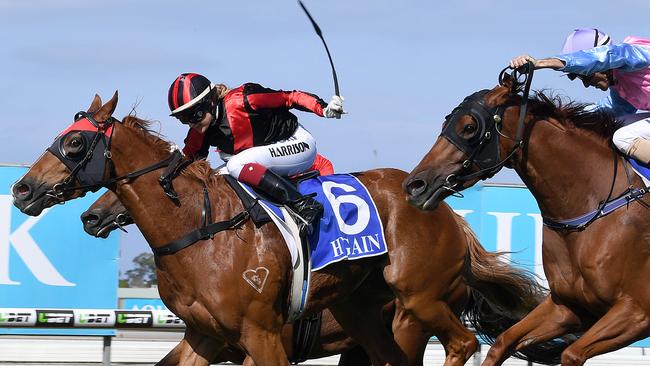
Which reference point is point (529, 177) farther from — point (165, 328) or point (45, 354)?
point (45, 354)

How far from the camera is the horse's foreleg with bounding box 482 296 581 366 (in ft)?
19.3

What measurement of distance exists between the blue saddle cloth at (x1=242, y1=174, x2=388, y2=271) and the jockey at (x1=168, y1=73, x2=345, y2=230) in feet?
0.43

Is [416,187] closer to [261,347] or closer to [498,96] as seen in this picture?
[498,96]

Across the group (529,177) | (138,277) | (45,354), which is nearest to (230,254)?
(529,177)

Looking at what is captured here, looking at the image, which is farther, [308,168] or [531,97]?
[308,168]

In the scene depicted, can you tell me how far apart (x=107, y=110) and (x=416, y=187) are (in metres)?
1.76

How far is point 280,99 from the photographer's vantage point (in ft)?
22.0

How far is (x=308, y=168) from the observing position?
7102 millimetres

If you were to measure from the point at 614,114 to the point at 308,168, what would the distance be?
1.87 meters

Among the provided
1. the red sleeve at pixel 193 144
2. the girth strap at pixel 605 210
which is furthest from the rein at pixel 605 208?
the red sleeve at pixel 193 144

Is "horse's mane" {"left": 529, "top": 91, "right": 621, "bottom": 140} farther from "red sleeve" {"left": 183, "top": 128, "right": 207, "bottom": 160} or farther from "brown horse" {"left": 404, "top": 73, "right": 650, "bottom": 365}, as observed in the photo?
"red sleeve" {"left": 183, "top": 128, "right": 207, "bottom": 160}

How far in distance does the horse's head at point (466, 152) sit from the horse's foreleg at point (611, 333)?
88cm

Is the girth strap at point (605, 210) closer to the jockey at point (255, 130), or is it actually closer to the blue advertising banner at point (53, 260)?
the jockey at point (255, 130)

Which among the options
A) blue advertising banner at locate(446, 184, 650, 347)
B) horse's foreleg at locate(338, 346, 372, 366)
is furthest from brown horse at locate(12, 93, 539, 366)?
blue advertising banner at locate(446, 184, 650, 347)
